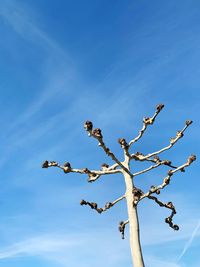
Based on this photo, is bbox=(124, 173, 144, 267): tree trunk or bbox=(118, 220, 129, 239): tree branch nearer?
bbox=(124, 173, 144, 267): tree trunk

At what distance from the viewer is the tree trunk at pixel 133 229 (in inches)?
493

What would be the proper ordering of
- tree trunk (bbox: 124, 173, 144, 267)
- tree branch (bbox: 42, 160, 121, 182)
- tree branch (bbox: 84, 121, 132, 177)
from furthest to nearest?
1. tree branch (bbox: 42, 160, 121, 182)
2. tree branch (bbox: 84, 121, 132, 177)
3. tree trunk (bbox: 124, 173, 144, 267)

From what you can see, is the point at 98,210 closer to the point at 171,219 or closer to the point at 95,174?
the point at 95,174

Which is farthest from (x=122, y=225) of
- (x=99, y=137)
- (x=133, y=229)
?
(x=99, y=137)

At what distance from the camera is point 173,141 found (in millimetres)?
14820

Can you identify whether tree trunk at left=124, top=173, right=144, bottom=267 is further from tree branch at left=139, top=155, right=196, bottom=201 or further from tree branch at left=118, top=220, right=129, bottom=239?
tree branch at left=118, top=220, right=129, bottom=239

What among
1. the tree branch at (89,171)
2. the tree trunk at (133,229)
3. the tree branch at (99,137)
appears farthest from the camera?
the tree branch at (89,171)

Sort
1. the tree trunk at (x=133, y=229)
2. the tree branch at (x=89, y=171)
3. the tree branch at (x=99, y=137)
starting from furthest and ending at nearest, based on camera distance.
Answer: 1. the tree branch at (x=89, y=171)
2. the tree branch at (x=99, y=137)
3. the tree trunk at (x=133, y=229)

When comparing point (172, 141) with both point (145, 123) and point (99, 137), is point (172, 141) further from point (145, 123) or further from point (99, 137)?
point (99, 137)

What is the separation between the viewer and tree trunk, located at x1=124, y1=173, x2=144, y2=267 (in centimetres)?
1252

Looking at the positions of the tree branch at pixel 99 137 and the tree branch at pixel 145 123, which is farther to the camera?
the tree branch at pixel 145 123

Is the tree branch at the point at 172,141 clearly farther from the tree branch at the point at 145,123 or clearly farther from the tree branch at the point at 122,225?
the tree branch at the point at 122,225

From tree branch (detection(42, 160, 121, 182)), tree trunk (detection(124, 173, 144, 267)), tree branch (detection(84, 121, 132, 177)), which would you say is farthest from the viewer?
tree branch (detection(42, 160, 121, 182))

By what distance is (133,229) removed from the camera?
42.6 ft
